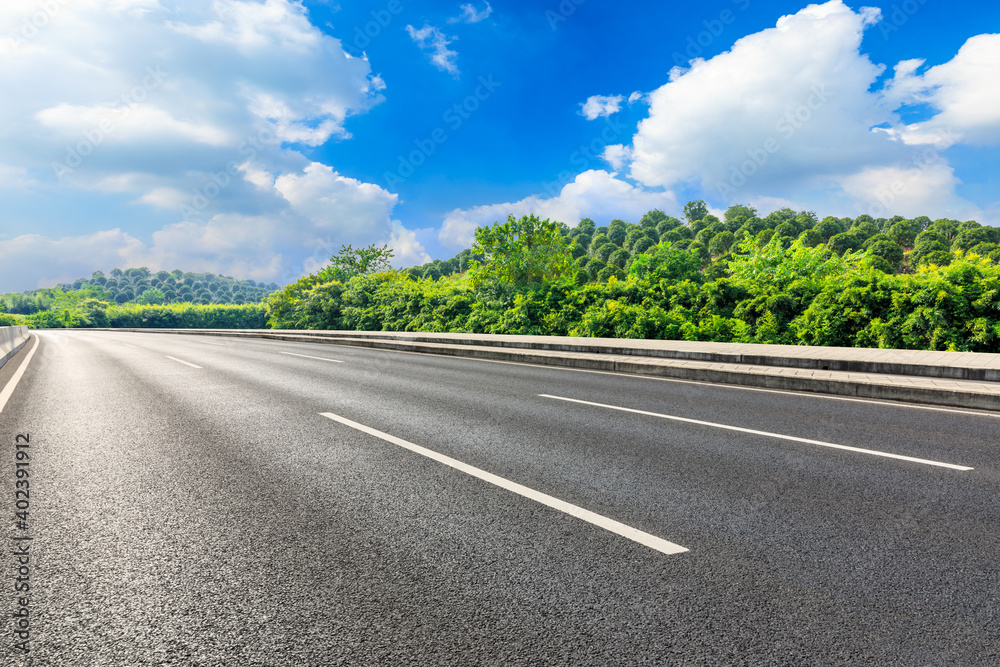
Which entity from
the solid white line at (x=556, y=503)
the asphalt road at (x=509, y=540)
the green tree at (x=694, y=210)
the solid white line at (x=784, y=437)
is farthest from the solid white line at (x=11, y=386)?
the green tree at (x=694, y=210)

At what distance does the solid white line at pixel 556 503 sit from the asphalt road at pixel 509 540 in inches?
1.1

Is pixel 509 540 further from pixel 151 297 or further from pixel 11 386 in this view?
pixel 151 297

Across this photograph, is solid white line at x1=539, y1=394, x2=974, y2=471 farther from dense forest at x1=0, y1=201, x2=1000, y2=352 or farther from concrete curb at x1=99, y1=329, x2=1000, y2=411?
dense forest at x1=0, y1=201, x2=1000, y2=352

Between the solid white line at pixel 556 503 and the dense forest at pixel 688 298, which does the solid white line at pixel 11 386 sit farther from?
the dense forest at pixel 688 298

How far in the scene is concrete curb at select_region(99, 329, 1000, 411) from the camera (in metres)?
7.63

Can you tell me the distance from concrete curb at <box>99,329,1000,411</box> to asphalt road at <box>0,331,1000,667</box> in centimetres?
87

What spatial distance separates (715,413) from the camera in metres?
7.10

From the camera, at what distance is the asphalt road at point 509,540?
89.7 inches

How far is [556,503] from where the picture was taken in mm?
3836

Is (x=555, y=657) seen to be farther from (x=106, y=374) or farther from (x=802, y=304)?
(x=802, y=304)

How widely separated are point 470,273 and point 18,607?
27.0 m

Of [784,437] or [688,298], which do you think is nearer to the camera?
[784,437]

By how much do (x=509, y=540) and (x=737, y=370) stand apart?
829 cm

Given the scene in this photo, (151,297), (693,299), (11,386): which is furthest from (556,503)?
(151,297)
